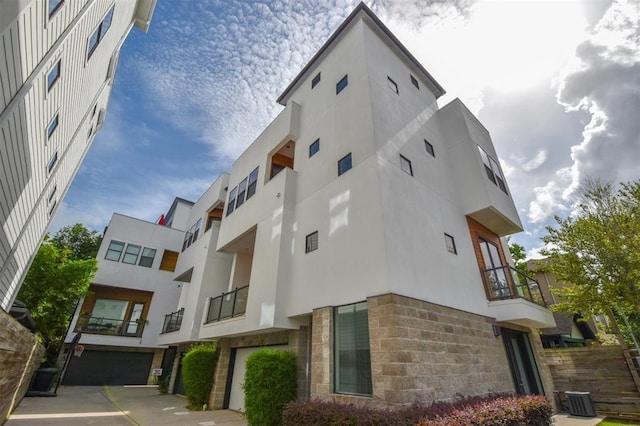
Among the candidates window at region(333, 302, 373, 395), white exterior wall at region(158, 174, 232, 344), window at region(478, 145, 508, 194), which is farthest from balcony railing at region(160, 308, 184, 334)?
window at region(478, 145, 508, 194)

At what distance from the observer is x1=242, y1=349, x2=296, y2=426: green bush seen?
718 centimetres

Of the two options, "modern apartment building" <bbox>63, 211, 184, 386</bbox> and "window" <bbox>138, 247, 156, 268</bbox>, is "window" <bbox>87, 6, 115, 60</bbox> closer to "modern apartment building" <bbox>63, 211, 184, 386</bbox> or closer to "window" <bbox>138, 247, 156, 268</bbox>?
"modern apartment building" <bbox>63, 211, 184, 386</bbox>

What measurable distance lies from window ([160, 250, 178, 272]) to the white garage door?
15.2 m

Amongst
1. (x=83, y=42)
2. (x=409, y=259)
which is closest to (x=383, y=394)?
(x=409, y=259)

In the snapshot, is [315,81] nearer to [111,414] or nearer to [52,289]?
[111,414]

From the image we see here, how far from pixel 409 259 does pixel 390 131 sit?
4254 millimetres

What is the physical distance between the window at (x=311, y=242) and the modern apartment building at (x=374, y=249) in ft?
0.16

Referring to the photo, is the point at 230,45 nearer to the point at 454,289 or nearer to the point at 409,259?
the point at 409,259

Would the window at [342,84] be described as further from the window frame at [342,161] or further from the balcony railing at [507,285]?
the balcony railing at [507,285]

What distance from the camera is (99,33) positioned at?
28.4ft

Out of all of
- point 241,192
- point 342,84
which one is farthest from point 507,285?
point 241,192

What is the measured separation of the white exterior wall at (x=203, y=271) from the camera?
534 inches

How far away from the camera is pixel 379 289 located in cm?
641

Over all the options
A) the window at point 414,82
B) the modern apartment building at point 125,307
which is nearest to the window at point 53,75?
the window at point 414,82
